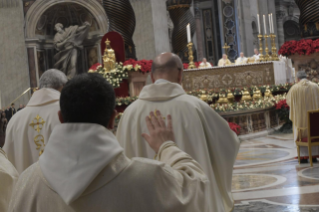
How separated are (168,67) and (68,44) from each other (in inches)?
745

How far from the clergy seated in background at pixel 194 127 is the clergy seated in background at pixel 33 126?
3.77ft

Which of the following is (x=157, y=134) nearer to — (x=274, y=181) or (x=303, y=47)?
(x=274, y=181)

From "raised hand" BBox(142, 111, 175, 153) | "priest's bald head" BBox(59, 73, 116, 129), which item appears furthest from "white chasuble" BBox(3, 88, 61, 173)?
"priest's bald head" BBox(59, 73, 116, 129)

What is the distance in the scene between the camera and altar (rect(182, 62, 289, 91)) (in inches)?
605

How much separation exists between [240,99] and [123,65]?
4788mm

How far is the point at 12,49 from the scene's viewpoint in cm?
2053

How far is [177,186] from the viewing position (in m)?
1.64

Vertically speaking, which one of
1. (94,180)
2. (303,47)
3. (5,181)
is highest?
(303,47)

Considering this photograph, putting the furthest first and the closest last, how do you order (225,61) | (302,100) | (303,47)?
(225,61)
(303,47)
(302,100)

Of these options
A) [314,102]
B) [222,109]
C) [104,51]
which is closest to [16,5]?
[104,51]

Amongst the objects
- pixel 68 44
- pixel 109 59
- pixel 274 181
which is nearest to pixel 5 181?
pixel 274 181

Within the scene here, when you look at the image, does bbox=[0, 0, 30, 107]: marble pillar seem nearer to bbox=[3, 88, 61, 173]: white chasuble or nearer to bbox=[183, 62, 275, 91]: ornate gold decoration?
bbox=[183, 62, 275, 91]: ornate gold decoration

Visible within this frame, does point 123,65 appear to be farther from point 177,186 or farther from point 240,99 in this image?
point 177,186

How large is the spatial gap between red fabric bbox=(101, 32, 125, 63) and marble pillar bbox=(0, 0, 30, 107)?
32.0 feet
